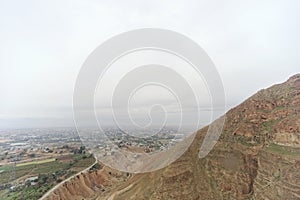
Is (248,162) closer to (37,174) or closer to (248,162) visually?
(248,162)

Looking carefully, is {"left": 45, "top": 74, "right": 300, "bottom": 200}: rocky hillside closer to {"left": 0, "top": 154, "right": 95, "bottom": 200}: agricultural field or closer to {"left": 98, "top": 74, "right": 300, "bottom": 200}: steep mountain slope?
{"left": 98, "top": 74, "right": 300, "bottom": 200}: steep mountain slope

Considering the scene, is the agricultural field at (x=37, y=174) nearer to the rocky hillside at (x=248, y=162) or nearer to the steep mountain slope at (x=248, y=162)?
the rocky hillside at (x=248, y=162)

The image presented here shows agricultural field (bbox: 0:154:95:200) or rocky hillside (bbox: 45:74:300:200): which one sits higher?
rocky hillside (bbox: 45:74:300:200)

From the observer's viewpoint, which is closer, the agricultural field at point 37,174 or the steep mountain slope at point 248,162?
the steep mountain slope at point 248,162

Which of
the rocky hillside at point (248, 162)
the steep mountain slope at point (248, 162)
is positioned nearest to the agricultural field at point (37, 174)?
the rocky hillside at point (248, 162)

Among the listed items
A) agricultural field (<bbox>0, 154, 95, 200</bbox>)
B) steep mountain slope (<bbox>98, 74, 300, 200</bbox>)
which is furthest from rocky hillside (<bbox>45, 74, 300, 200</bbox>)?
agricultural field (<bbox>0, 154, 95, 200</bbox>)

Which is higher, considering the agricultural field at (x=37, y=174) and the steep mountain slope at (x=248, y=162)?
the steep mountain slope at (x=248, y=162)

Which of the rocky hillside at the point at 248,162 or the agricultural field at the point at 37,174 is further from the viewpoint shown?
the agricultural field at the point at 37,174

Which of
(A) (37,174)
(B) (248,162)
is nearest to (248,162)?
(B) (248,162)
